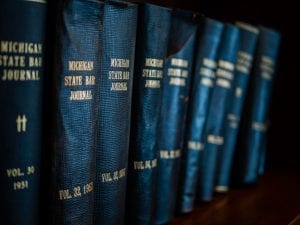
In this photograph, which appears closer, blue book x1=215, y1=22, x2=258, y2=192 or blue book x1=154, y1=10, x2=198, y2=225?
blue book x1=154, y1=10, x2=198, y2=225

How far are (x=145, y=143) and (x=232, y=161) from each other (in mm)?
325

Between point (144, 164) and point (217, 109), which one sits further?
point (217, 109)

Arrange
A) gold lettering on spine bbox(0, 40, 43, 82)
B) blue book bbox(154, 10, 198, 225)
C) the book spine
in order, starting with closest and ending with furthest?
gold lettering on spine bbox(0, 40, 43, 82) → blue book bbox(154, 10, 198, 225) → the book spine

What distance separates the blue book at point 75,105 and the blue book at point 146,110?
3.8 inches

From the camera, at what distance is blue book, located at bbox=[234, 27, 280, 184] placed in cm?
86

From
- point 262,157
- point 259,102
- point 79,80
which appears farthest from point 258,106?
point 79,80

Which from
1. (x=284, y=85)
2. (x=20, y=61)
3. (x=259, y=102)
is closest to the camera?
(x=20, y=61)

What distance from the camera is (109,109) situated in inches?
20.5

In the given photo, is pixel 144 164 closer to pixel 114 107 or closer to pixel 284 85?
pixel 114 107

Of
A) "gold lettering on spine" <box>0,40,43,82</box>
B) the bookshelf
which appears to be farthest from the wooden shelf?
"gold lettering on spine" <box>0,40,43,82</box>

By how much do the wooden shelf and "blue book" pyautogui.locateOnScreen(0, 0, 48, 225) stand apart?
32 centimetres

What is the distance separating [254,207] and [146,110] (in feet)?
1.14

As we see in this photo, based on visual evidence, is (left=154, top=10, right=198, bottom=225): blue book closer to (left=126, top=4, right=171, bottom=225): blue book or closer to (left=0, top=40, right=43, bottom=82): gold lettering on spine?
(left=126, top=4, right=171, bottom=225): blue book

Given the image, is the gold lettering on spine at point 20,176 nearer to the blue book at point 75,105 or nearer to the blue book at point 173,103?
the blue book at point 75,105
